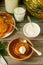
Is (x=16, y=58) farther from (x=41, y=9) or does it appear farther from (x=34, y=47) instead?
(x=41, y=9)

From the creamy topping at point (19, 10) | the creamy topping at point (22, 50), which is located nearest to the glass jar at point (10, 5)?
the creamy topping at point (19, 10)

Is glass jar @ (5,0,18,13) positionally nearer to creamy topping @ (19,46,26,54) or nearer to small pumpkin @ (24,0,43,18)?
small pumpkin @ (24,0,43,18)

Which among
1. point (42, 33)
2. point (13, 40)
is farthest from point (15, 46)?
point (42, 33)

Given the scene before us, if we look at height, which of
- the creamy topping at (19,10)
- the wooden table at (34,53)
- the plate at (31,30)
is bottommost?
the wooden table at (34,53)

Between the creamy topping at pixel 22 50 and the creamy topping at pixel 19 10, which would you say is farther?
Result: the creamy topping at pixel 19 10

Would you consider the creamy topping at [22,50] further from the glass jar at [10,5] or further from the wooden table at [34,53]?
the glass jar at [10,5]

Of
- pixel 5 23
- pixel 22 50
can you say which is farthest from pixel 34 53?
pixel 5 23
